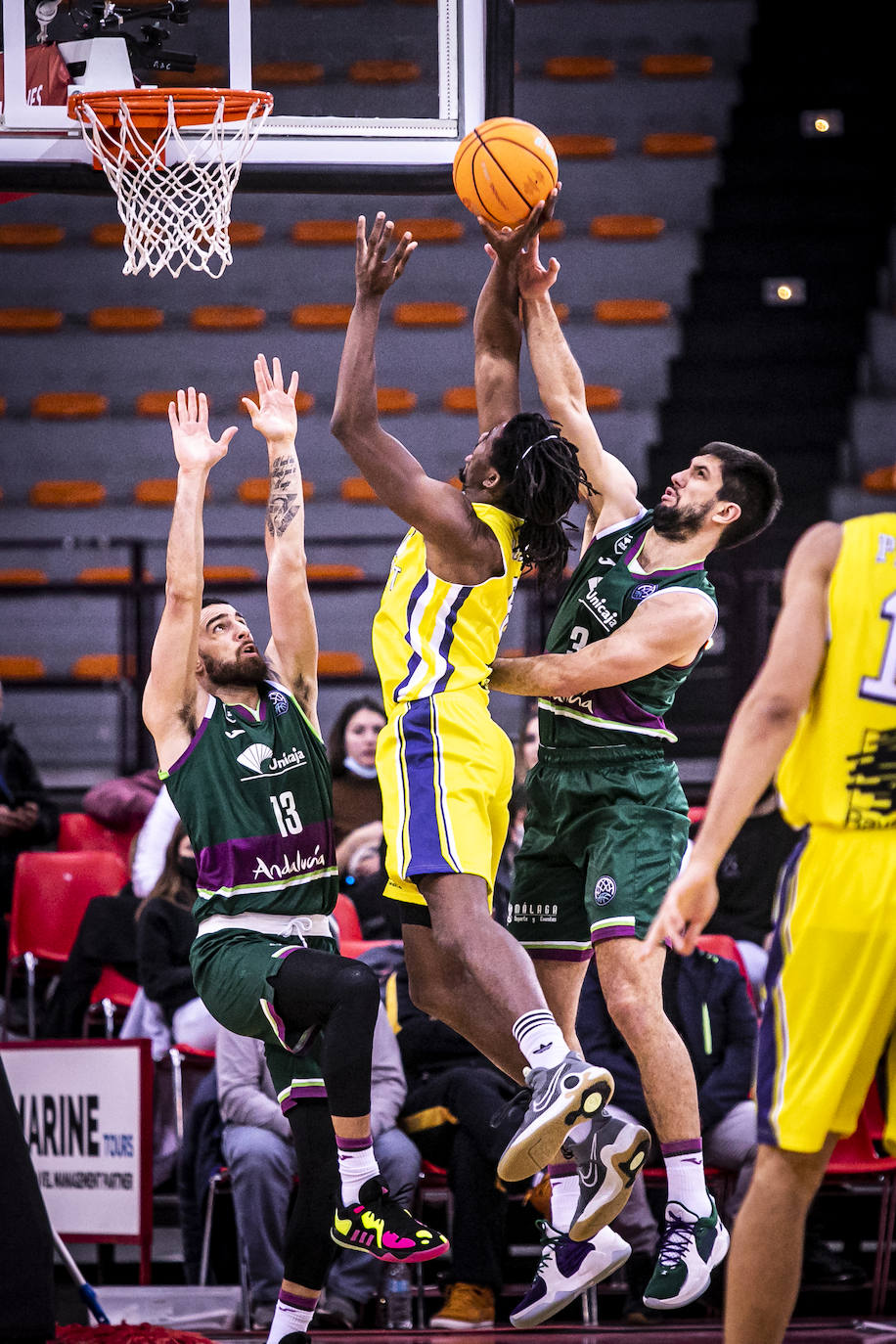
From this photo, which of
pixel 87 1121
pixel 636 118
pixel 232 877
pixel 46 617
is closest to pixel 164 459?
pixel 46 617

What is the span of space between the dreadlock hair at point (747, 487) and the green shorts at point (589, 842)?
77cm

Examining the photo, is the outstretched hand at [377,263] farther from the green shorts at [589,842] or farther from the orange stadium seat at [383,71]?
the green shorts at [589,842]

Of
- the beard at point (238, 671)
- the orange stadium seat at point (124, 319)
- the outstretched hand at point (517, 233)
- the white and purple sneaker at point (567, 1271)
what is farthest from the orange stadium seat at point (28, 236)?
the white and purple sneaker at point (567, 1271)

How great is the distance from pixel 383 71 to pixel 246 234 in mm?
7336

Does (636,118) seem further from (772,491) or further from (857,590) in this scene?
(857,590)

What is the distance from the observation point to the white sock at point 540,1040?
423 cm

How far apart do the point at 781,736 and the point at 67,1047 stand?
4241mm

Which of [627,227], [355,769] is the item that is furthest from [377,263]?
[627,227]

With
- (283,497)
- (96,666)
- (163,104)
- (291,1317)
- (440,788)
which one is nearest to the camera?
(440,788)

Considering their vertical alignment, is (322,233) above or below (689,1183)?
above

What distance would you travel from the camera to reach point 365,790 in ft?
27.2

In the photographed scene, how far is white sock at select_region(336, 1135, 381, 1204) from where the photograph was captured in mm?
4543

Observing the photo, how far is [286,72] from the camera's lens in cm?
614

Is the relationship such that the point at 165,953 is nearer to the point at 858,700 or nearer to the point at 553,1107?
the point at 553,1107
